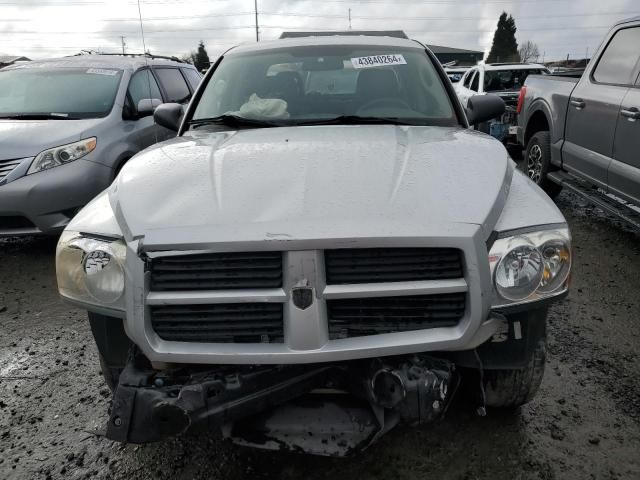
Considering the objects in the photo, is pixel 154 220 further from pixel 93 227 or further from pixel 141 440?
pixel 141 440

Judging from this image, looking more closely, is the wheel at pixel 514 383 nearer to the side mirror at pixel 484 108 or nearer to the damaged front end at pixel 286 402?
the damaged front end at pixel 286 402

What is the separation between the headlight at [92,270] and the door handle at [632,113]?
4.07 m

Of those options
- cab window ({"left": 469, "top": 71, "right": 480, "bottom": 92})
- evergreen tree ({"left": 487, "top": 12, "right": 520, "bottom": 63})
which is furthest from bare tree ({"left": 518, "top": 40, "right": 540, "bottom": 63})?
cab window ({"left": 469, "top": 71, "right": 480, "bottom": 92})

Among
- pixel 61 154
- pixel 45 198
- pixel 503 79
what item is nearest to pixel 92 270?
pixel 45 198

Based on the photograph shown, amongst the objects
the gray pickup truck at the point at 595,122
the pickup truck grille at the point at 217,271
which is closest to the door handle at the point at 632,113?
the gray pickup truck at the point at 595,122

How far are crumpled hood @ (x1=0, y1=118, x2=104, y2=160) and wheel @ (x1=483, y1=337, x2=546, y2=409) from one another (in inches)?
163

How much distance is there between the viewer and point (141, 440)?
1787mm

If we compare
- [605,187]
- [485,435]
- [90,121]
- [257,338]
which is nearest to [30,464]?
[257,338]

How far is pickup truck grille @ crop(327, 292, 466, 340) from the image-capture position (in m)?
1.80

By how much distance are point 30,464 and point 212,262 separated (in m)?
1.39

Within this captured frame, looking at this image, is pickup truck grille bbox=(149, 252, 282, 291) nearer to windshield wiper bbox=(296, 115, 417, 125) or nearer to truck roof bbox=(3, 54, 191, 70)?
windshield wiper bbox=(296, 115, 417, 125)

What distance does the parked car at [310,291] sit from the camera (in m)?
1.74

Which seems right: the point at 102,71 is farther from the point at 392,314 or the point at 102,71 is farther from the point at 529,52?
the point at 529,52

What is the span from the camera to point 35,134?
4.72m
